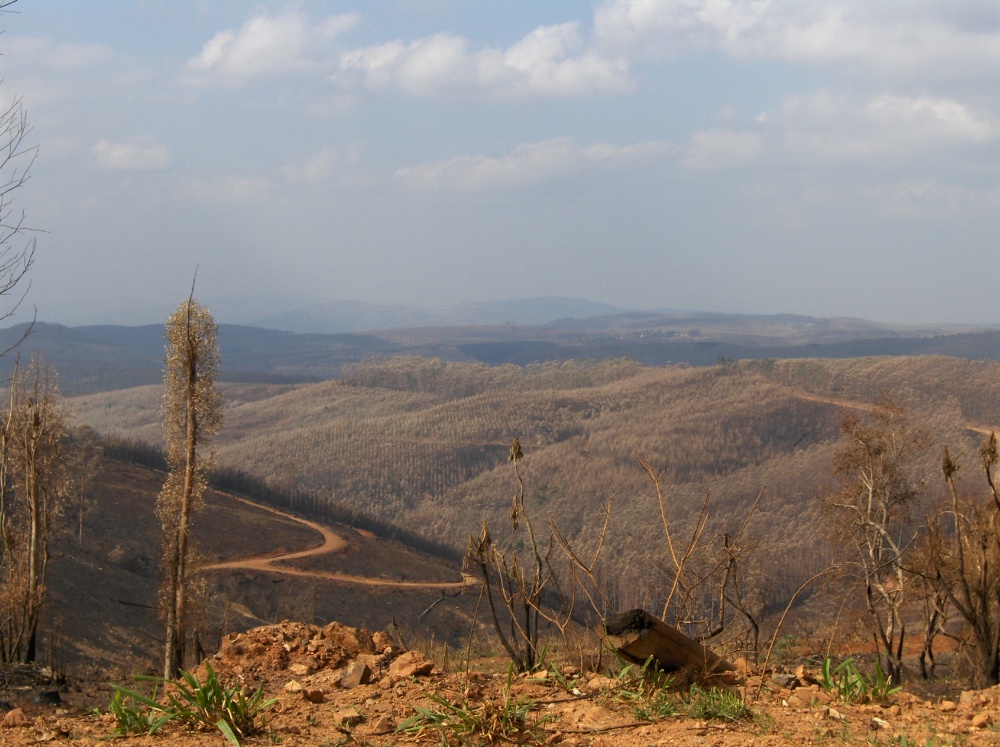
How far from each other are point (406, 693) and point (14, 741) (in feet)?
7.38

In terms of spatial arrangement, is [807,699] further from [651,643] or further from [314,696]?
[314,696]

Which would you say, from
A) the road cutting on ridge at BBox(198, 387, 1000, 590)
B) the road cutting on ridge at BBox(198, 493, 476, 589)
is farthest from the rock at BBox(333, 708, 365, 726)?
the road cutting on ridge at BBox(198, 493, 476, 589)

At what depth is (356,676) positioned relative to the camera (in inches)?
214

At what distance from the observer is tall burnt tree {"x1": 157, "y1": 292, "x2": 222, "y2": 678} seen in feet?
37.8

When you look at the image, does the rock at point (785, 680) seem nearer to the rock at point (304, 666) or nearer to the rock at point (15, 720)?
the rock at point (304, 666)

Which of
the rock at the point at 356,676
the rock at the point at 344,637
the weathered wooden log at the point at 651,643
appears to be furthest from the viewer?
the rock at the point at 344,637

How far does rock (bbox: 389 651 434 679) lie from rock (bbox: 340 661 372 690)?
0.16 meters

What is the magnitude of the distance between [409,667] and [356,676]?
35 cm

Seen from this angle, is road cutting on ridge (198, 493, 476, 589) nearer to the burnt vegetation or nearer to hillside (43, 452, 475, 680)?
hillside (43, 452, 475, 680)

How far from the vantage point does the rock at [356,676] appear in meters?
5.41

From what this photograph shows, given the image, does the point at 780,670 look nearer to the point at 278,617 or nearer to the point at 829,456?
the point at 278,617

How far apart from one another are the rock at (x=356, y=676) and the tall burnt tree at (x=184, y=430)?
276 inches

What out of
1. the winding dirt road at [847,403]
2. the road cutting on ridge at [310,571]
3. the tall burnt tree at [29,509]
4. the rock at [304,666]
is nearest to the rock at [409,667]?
the rock at [304,666]

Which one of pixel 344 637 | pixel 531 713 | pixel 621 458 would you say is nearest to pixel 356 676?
pixel 344 637
